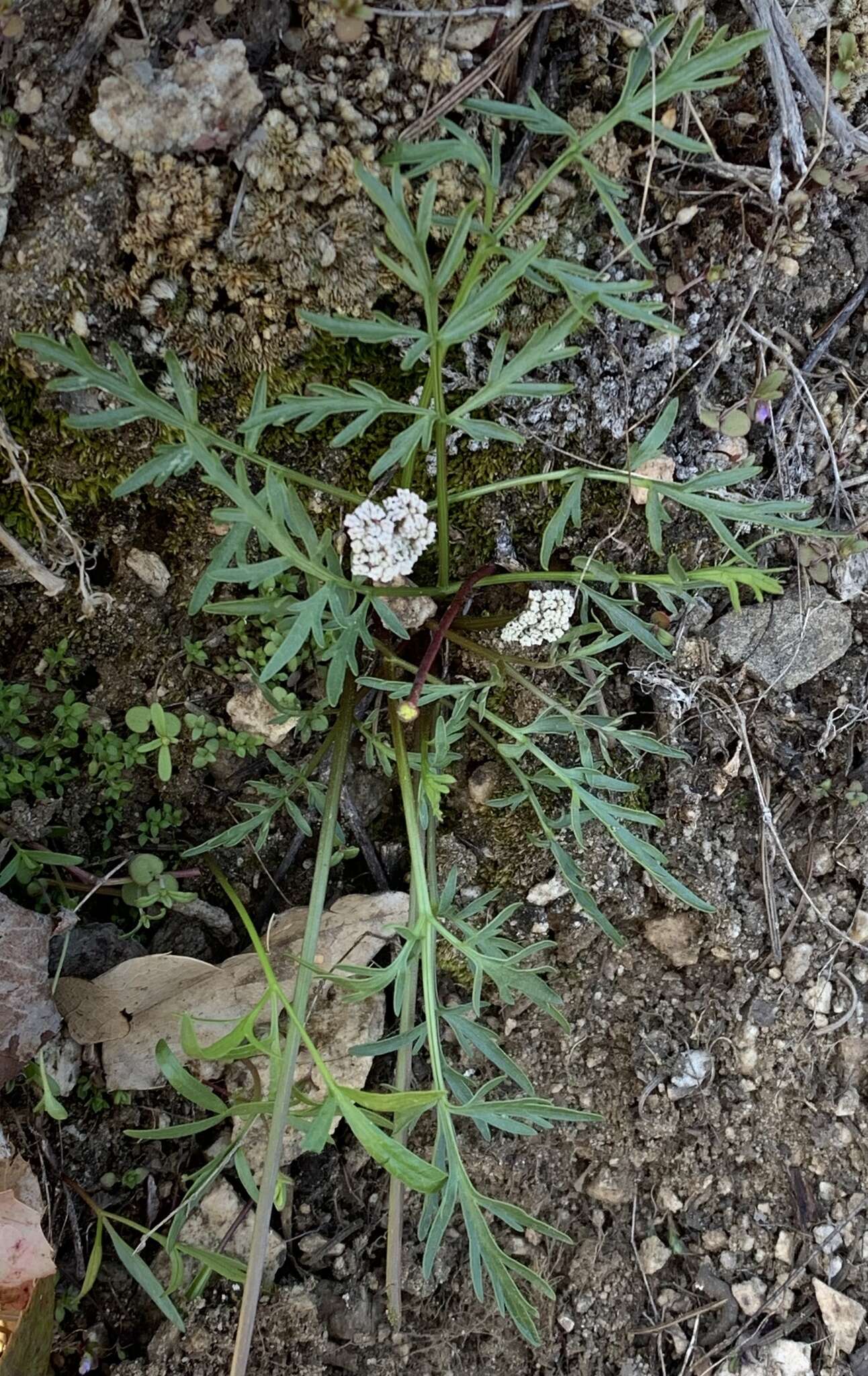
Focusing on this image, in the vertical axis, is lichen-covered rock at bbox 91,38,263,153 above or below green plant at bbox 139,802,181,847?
above

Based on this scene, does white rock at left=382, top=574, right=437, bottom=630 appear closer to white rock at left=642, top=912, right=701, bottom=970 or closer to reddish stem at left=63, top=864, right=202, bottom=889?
reddish stem at left=63, top=864, right=202, bottom=889

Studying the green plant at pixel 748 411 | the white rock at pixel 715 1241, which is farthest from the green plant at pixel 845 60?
the white rock at pixel 715 1241

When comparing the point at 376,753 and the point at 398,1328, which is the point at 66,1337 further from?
the point at 376,753

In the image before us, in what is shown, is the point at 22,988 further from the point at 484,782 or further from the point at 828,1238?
the point at 828,1238

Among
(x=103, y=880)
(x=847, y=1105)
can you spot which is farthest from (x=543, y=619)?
(x=847, y=1105)

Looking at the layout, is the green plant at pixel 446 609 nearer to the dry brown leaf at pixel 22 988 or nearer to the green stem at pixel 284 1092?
the green stem at pixel 284 1092

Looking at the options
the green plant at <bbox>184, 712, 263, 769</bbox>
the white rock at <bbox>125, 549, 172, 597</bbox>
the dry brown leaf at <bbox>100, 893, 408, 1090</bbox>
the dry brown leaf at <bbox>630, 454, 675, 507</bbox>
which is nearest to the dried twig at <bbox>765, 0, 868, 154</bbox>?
the dry brown leaf at <bbox>630, 454, 675, 507</bbox>
